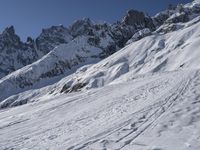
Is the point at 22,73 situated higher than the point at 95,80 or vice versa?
the point at 22,73

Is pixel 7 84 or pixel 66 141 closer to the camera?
pixel 66 141

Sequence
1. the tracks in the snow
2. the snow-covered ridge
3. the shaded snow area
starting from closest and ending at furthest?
the shaded snow area < the tracks in the snow < the snow-covered ridge

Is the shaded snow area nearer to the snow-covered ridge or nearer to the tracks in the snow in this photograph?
the tracks in the snow

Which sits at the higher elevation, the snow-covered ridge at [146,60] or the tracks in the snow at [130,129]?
the snow-covered ridge at [146,60]

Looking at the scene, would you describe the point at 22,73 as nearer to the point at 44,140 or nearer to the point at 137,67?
the point at 137,67

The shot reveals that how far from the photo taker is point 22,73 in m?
182

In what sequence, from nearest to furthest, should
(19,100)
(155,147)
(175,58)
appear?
(155,147), (175,58), (19,100)

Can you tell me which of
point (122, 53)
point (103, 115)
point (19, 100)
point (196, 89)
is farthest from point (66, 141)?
point (19, 100)

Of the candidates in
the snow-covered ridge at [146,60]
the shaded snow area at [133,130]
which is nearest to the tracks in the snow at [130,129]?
the shaded snow area at [133,130]

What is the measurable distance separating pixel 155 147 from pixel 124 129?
10.9 ft

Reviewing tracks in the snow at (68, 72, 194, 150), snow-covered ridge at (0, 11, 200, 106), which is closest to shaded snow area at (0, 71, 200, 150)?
tracks in the snow at (68, 72, 194, 150)

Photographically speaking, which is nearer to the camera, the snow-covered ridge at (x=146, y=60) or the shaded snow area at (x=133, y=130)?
the shaded snow area at (x=133, y=130)

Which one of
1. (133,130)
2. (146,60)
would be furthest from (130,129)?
(146,60)

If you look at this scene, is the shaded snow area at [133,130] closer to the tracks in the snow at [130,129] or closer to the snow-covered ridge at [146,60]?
the tracks in the snow at [130,129]
